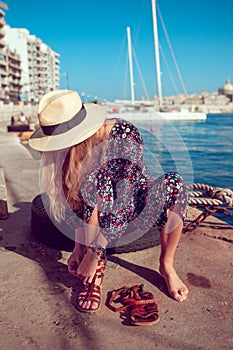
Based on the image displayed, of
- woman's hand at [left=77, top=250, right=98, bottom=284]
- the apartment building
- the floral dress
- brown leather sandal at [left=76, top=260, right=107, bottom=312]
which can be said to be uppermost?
the apartment building

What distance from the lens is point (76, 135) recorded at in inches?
88.4

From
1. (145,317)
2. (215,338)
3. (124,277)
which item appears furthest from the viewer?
(124,277)

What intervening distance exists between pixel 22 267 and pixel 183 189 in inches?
51.5

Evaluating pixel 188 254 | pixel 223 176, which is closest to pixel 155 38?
pixel 223 176

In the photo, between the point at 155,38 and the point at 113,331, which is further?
the point at 155,38

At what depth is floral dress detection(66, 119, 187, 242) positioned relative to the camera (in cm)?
225

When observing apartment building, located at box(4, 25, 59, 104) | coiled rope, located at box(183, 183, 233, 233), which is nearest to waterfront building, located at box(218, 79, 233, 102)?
apartment building, located at box(4, 25, 59, 104)

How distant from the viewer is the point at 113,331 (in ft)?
6.41

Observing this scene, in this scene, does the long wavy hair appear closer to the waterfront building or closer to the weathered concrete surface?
the weathered concrete surface

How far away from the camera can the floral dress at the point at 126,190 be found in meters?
2.25

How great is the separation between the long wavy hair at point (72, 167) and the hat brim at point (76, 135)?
0.15 feet

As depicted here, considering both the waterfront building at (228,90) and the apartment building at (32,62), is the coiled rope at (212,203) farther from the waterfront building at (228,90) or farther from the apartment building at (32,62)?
the waterfront building at (228,90)

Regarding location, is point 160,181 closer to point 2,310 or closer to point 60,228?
point 60,228

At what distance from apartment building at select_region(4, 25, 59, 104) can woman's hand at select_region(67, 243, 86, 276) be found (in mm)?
77461
